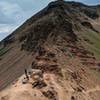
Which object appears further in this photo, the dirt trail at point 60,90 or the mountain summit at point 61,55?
the mountain summit at point 61,55

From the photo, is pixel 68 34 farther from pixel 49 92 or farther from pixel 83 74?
pixel 49 92

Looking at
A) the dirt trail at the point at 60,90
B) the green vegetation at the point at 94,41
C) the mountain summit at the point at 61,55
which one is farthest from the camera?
the green vegetation at the point at 94,41

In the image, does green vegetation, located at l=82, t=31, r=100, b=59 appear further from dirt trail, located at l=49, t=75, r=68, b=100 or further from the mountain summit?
dirt trail, located at l=49, t=75, r=68, b=100

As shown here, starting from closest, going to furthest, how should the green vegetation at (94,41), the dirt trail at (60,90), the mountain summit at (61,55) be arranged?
the dirt trail at (60,90) < the mountain summit at (61,55) < the green vegetation at (94,41)

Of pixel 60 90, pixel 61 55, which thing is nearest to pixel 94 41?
pixel 61 55

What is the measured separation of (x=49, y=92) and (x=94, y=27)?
5936cm

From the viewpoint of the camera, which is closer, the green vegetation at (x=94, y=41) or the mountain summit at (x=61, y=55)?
the mountain summit at (x=61, y=55)

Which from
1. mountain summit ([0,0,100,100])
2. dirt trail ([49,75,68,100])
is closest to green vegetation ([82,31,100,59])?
mountain summit ([0,0,100,100])

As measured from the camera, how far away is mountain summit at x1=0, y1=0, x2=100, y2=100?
312 ft

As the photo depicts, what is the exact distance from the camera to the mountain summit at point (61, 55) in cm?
9512

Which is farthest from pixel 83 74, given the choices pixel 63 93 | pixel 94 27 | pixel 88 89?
pixel 94 27

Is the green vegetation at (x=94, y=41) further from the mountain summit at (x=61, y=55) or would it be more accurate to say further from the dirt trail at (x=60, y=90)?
the dirt trail at (x=60, y=90)

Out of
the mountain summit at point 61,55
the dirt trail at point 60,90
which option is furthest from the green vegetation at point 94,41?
the dirt trail at point 60,90

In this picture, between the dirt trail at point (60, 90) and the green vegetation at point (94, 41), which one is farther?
the green vegetation at point (94, 41)
